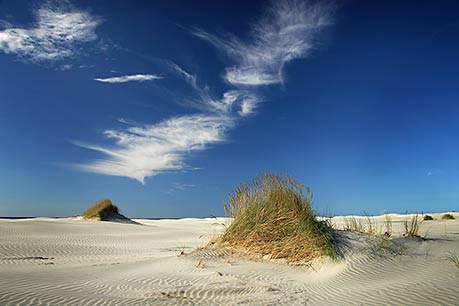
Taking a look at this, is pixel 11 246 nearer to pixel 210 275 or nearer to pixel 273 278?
pixel 210 275

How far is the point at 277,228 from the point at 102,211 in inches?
792

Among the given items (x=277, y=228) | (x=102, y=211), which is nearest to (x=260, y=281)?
(x=277, y=228)

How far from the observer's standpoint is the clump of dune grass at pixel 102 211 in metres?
23.6

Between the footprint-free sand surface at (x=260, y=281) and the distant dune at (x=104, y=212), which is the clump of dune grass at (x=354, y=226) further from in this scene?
the distant dune at (x=104, y=212)

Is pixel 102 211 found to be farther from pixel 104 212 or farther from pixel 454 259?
pixel 454 259

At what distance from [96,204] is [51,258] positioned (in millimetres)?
16858

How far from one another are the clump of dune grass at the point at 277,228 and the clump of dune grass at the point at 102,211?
18248 millimetres

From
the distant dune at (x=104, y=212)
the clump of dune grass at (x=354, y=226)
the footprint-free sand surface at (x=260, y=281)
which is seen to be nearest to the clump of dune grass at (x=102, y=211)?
the distant dune at (x=104, y=212)

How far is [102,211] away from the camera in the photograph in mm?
24078

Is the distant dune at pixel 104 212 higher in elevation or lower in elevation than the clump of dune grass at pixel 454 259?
higher

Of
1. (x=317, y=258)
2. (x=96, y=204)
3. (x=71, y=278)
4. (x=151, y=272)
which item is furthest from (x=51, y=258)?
(x=96, y=204)

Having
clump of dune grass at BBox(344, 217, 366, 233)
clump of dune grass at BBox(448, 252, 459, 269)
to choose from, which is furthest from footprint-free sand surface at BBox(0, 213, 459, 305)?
clump of dune grass at BBox(344, 217, 366, 233)

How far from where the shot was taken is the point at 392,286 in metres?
4.06

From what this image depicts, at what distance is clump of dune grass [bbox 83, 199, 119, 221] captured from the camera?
2361cm
